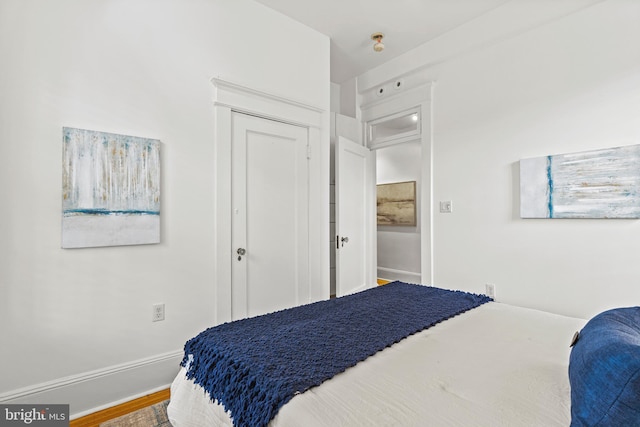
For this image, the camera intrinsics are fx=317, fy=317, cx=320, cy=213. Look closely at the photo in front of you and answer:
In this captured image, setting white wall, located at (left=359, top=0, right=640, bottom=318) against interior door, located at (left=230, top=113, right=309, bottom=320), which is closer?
white wall, located at (left=359, top=0, right=640, bottom=318)

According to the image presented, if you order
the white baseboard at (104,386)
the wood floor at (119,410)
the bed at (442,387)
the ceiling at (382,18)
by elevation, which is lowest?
the wood floor at (119,410)

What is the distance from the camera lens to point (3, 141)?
5.59 ft

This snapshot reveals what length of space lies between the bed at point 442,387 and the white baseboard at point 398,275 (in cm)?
380

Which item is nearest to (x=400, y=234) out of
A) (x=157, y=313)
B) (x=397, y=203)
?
(x=397, y=203)

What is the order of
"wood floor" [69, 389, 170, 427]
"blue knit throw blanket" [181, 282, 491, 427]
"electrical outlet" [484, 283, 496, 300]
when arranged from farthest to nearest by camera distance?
"electrical outlet" [484, 283, 496, 300], "wood floor" [69, 389, 170, 427], "blue knit throw blanket" [181, 282, 491, 427]

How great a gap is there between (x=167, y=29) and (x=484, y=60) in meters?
2.79

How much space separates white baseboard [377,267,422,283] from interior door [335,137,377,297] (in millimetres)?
1374

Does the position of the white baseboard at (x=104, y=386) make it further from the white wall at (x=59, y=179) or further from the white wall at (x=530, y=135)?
the white wall at (x=530, y=135)

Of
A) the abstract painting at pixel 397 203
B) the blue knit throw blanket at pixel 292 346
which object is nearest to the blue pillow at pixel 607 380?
the blue knit throw blanket at pixel 292 346

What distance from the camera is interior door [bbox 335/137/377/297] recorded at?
11.6 feet

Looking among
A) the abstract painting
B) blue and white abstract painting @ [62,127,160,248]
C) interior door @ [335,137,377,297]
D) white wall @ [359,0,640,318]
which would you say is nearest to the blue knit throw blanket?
blue and white abstract painting @ [62,127,160,248]

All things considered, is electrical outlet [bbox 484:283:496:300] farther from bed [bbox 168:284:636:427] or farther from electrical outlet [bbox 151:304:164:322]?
electrical outlet [bbox 151:304:164:322]

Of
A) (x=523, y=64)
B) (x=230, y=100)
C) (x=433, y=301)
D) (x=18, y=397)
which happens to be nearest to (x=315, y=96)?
(x=230, y=100)

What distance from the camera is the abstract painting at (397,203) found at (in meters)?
5.31
